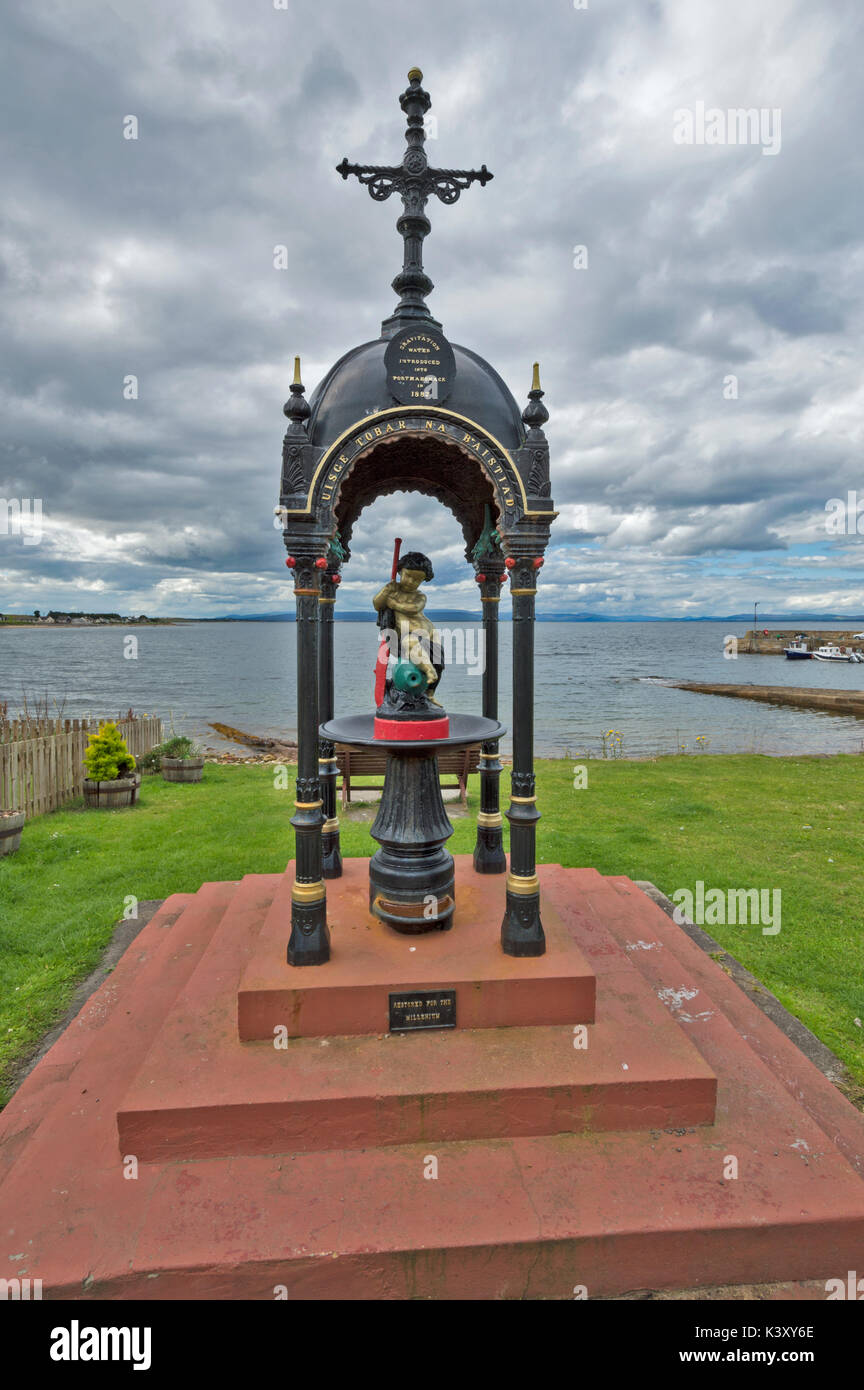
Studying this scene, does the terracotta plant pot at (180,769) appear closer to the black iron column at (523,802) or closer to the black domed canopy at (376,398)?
the black domed canopy at (376,398)

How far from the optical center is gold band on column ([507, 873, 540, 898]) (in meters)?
4.96

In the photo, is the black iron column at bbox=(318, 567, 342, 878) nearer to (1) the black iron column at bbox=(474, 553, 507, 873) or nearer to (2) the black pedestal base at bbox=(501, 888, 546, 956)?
(1) the black iron column at bbox=(474, 553, 507, 873)

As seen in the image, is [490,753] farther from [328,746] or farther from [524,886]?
[524,886]

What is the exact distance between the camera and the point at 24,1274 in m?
3.20

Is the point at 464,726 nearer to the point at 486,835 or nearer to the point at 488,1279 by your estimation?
the point at 486,835

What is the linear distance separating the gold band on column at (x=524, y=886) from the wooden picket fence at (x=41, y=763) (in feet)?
35.3

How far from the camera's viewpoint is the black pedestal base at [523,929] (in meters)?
4.91

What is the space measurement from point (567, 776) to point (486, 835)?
1188 cm

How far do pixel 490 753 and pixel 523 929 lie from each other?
2699mm

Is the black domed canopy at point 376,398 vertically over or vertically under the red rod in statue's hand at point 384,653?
over

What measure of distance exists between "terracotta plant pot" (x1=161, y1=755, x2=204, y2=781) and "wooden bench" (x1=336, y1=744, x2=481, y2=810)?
4600 millimetres

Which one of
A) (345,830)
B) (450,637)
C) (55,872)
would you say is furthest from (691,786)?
(55,872)

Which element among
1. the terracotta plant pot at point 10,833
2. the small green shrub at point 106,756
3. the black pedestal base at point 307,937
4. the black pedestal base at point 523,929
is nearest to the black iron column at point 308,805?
the black pedestal base at point 307,937

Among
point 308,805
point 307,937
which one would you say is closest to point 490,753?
point 308,805
